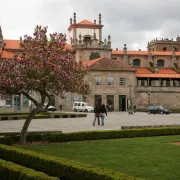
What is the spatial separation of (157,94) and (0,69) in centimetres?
5782

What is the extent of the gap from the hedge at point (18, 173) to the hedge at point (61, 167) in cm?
100

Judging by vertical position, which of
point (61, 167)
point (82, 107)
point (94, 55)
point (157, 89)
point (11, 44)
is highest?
point (11, 44)

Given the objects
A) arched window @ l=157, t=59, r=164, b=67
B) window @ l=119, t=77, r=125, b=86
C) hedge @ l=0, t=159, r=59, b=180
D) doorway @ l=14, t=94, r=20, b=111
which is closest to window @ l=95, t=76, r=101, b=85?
window @ l=119, t=77, r=125, b=86

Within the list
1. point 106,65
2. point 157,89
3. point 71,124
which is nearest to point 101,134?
point 71,124

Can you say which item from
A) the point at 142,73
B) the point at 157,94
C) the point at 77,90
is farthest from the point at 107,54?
the point at 77,90

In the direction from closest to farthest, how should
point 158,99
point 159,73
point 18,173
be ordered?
point 18,173 → point 158,99 → point 159,73

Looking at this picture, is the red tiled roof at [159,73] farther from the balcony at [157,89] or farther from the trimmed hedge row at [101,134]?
the trimmed hedge row at [101,134]

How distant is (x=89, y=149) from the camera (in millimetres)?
17891

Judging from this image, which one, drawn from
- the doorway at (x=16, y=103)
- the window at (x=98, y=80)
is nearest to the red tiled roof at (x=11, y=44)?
the doorway at (x=16, y=103)

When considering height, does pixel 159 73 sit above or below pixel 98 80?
above

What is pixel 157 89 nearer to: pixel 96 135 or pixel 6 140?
pixel 96 135

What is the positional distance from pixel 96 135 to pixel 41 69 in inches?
254

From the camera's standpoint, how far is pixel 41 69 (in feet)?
57.8

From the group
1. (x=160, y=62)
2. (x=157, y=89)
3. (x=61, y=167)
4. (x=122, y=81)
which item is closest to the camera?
(x=61, y=167)
